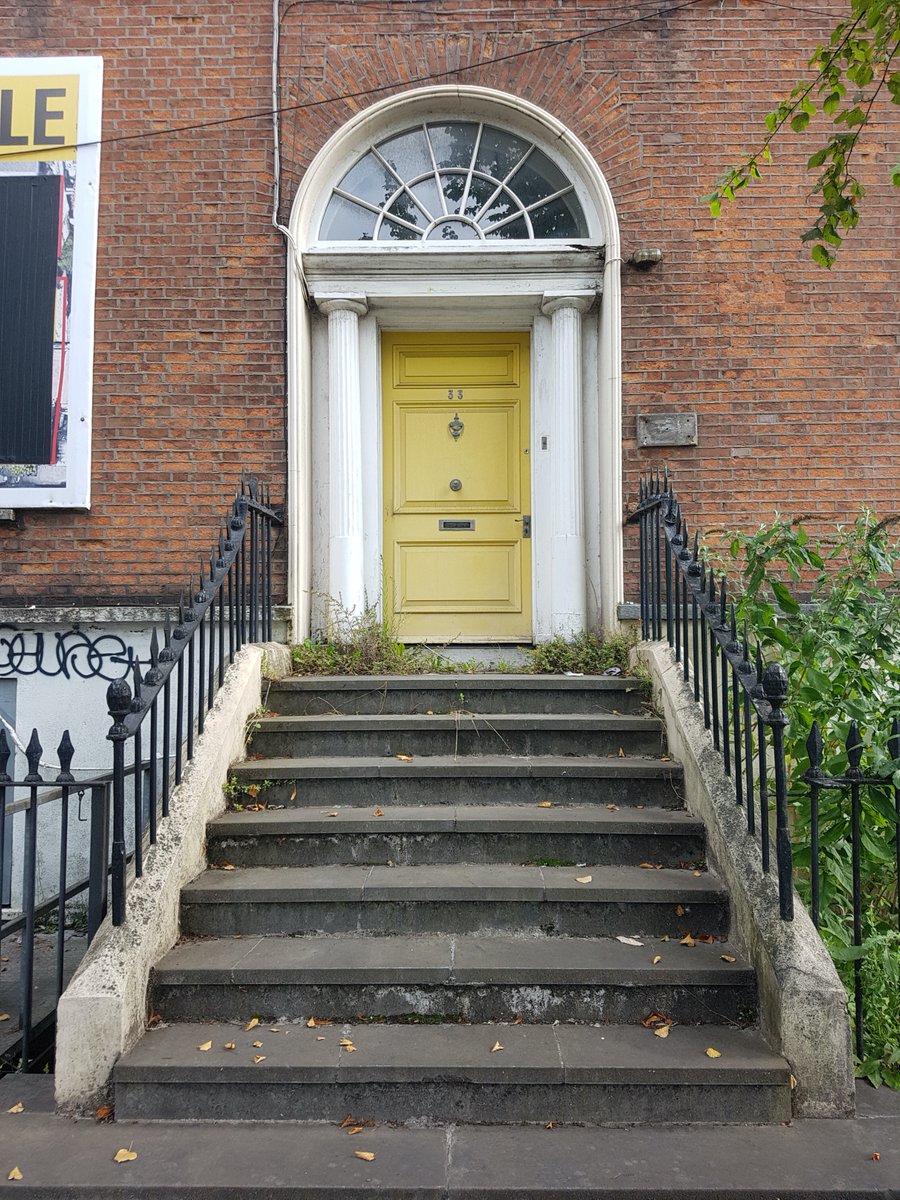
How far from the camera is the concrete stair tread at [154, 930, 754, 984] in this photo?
333 centimetres

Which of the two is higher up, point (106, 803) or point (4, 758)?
point (4, 758)

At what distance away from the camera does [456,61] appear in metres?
6.43

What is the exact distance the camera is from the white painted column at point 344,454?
6359 mm

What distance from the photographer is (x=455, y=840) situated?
411 cm

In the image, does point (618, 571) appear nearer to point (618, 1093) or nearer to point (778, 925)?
point (778, 925)

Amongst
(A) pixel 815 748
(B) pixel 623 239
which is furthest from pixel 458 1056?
(B) pixel 623 239

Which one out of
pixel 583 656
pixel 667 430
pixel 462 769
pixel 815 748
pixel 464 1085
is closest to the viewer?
pixel 464 1085

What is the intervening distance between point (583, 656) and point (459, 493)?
1.73 m

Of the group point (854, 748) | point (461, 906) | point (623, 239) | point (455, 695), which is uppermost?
point (623, 239)

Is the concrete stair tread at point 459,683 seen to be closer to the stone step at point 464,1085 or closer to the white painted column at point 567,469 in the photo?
the white painted column at point 567,469

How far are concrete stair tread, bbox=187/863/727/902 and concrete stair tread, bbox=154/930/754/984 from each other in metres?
0.16

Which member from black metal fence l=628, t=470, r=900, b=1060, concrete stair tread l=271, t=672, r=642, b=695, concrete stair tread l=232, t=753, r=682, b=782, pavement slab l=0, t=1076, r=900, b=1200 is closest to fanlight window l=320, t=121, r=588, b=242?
black metal fence l=628, t=470, r=900, b=1060

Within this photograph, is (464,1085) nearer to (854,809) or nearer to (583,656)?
(854,809)

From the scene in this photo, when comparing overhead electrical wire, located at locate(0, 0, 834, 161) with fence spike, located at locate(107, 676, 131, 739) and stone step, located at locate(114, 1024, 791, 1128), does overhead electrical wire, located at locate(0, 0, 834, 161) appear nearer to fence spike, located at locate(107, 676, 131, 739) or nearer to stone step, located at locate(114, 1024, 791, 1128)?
fence spike, located at locate(107, 676, 131, 739)
